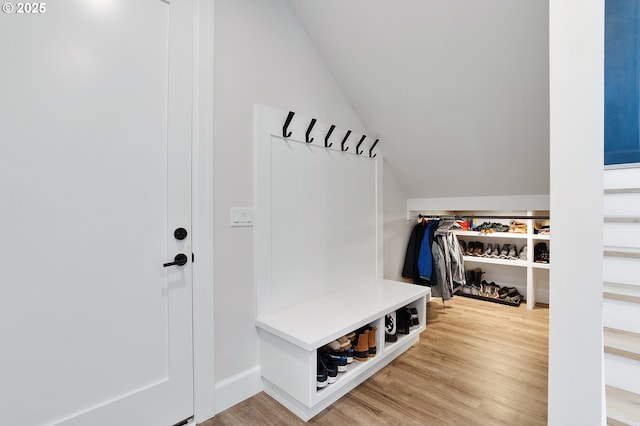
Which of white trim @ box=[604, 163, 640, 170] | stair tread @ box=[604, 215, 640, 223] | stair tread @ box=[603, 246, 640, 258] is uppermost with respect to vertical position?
white trim @ box=[604, 163, 640, 170]

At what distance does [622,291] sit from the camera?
1.24 m

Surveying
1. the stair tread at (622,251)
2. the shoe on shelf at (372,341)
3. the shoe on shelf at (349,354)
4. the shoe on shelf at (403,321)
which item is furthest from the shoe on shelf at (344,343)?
the stair tread at (622,251)

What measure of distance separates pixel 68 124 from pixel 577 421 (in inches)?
78.3

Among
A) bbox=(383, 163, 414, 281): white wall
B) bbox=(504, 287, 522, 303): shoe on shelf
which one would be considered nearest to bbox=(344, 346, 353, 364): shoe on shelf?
bbox=(383, 163, 414, 281): white wall

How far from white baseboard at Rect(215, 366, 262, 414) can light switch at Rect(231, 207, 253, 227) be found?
2.83 feet

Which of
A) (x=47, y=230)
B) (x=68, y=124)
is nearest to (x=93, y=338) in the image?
(x=47, y=230)

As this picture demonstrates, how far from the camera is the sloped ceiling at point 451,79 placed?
5.43 ft

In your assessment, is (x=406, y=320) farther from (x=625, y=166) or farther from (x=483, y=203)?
(x=625, y=166)

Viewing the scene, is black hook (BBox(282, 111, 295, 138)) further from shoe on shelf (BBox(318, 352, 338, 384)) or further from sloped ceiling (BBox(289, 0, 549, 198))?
shoe on shelf (BBox(318, 352, 338, 384))

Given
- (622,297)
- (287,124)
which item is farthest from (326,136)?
(622,297)

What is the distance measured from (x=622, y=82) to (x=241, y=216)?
222 cm

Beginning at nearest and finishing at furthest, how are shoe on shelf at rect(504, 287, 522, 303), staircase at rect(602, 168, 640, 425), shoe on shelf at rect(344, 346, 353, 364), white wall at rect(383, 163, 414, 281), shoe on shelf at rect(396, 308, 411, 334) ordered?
staircase at rect(602, 168, 640, 425) < shoe on shelf at rect(344, 346, 353, 364) < shoe on shelf at rect(396, 308, 411, 334) < white wall at rect(383, 163, 414, 281) < shoe on shelf at rect(504, 287, 522, 303)

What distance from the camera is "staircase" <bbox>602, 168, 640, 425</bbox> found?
3.21 ft

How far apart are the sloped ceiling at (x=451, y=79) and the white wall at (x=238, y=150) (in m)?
0.42
